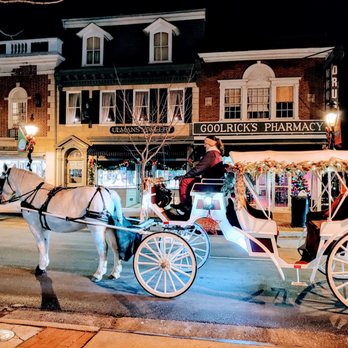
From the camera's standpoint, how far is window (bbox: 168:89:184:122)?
20.1 metres

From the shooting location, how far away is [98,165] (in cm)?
2072

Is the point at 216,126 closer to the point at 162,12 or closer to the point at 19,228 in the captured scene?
the point at 162,12

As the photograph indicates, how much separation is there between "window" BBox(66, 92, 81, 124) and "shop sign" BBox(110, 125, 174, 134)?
244 centimetres

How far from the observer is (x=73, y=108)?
2139 cm

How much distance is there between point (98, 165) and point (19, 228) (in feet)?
25.8

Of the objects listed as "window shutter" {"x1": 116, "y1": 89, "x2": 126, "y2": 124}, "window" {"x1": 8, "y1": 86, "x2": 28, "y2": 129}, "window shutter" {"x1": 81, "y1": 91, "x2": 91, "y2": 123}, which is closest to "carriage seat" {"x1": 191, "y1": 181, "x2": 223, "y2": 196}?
"window shutter" {"x1": 116, "y1": 89, "x2": 126, "y2": 124}

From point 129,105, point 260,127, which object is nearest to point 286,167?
point 260,127

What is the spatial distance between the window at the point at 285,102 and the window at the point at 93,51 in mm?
10719

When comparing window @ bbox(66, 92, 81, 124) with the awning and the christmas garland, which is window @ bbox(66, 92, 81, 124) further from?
the christmas garland

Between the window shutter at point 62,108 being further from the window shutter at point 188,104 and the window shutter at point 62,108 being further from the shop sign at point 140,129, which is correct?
the window shutter at point 188,104

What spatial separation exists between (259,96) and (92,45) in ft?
33.8

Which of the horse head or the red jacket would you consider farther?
the horse head

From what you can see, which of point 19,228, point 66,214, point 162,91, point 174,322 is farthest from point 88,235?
point 162,91

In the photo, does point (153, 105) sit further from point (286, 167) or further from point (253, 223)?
point (286, 167)
